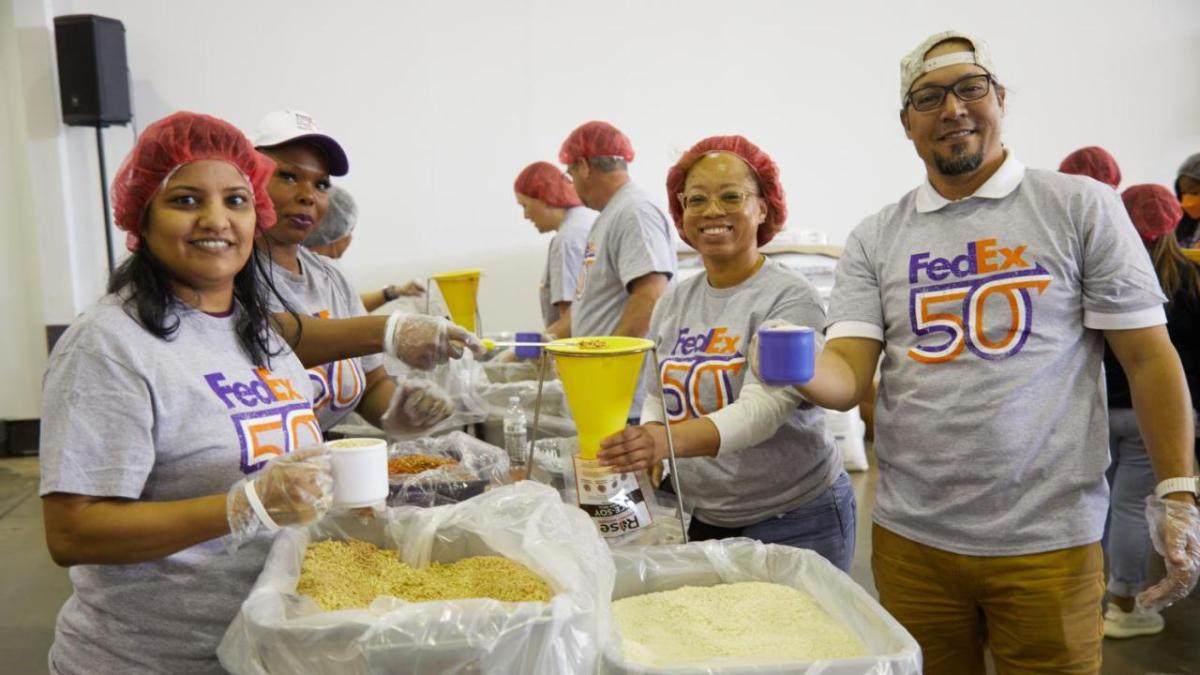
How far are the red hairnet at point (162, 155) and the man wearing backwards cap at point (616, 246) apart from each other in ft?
4.81

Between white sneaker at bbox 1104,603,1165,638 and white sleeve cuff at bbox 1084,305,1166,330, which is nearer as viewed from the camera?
white sleeve cuff at bbox 1084,305,1166,330

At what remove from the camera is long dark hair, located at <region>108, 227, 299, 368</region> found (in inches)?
44.4

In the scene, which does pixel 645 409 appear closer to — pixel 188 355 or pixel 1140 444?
pixel 188 355

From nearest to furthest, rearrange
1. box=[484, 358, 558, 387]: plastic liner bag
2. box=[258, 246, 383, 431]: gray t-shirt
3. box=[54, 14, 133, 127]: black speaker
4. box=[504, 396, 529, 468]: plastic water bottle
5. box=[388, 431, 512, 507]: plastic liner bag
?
box=[388, 431, 512, 507]: plastic liner bag < box=[258, 246, 383, 431]: gray t-shirt < box=[504, 396, 529, 468]: plastic water bottle < box=[484, 358, 558, 387]: plastic liner bag < box=[54, 14, 133, 127]: black speaker

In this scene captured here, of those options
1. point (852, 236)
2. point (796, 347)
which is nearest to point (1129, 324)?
point (852, 236)

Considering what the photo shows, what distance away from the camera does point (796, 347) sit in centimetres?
116

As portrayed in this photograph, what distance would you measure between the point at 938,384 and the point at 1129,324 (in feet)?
0.97

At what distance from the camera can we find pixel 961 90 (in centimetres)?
140

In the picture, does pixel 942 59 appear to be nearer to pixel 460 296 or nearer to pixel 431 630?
pixel 431 630

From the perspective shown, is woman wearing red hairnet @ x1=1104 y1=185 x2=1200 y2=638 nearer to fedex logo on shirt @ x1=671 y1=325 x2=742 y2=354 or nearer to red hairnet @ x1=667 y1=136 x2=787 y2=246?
red hairnet @ x1=667 y1=136 x2=787 y2=246

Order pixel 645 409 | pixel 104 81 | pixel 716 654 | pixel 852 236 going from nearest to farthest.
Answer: pixel 716 654 → pixel 852 236 → pixel 645 409 → pixel 104 81

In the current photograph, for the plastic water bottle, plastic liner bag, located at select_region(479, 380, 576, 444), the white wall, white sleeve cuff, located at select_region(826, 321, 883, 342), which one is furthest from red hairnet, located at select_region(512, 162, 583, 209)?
white sleeve cuff, located at select_region(826, 321, 883, 342)

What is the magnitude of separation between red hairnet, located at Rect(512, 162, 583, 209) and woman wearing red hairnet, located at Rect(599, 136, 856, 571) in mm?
2239

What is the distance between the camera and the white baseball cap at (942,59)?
1407mm
